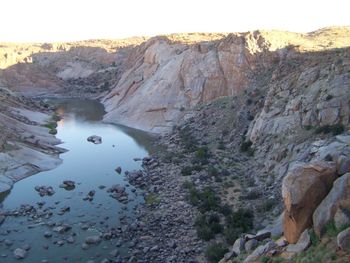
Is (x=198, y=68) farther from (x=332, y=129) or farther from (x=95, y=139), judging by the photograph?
(x=332, y=129)

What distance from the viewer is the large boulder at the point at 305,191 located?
14.1 meters

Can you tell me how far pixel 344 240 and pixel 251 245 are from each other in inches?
213

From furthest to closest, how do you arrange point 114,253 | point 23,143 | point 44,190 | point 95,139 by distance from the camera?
point 95,139, point 23,143, point 44,190, point 114,253

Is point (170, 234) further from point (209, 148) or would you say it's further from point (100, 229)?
point (209, 148)

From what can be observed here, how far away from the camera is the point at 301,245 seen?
13.7 metres

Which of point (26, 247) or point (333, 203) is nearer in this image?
point (333, 203)

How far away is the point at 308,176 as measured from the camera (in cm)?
1427

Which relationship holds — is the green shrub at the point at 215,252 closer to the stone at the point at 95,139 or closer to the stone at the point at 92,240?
the stone at the point at 92,240

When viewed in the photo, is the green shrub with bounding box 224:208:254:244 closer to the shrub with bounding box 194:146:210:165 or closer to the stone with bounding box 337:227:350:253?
the stone with bounding box 337:227:350:253

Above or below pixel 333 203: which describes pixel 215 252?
below

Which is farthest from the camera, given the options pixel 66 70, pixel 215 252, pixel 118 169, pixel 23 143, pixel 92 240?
pixel 66 70

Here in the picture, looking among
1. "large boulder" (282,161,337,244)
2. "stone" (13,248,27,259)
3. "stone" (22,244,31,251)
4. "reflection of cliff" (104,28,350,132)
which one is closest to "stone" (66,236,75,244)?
"stone" (22,244,31,251)

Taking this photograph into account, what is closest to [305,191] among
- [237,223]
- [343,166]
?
[343,166]

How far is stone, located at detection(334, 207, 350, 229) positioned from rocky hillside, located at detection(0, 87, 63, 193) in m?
25.6
